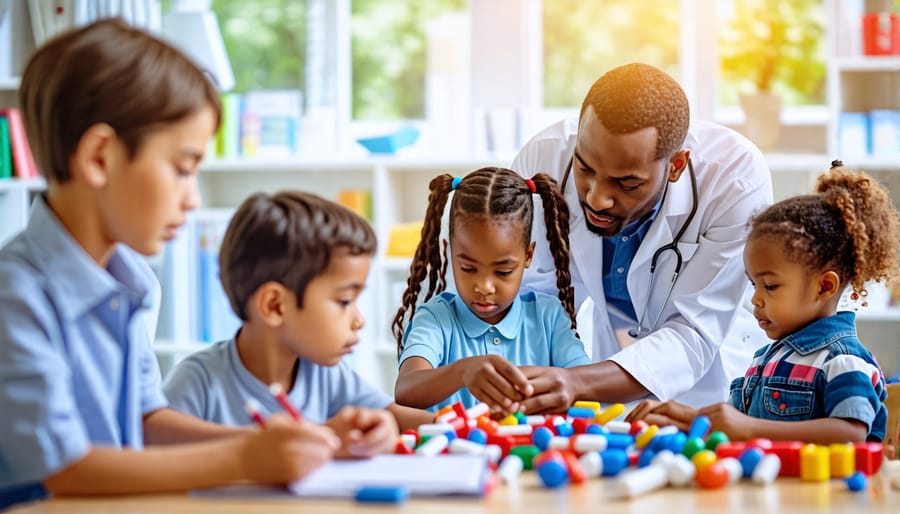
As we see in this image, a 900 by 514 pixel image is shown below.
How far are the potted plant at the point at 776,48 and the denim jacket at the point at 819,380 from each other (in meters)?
2.86

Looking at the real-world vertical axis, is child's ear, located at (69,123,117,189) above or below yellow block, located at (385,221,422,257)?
above

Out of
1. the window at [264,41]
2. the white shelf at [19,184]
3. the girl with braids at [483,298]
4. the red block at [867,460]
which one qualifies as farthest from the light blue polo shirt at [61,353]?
the window at [264,41]

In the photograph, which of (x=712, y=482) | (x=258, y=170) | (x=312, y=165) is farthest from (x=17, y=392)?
(x=258, y=170)

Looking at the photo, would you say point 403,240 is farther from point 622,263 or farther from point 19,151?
point 622,263

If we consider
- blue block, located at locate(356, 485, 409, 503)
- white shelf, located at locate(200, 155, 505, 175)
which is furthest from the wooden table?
white shelf, located at locate(200, 155, 505, 175)

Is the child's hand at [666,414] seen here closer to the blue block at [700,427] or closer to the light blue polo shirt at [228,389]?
the blue block at [700,427]

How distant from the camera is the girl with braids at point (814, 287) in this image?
1619 millimetres

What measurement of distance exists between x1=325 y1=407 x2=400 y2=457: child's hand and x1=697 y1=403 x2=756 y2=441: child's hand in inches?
18.9

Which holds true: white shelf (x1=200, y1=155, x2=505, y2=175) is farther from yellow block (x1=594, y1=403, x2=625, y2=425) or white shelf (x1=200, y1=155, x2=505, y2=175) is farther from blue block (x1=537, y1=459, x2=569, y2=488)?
blue block (x1=537, y1=459, x2=569, y2=488)

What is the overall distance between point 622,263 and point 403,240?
2179mm

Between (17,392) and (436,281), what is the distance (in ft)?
3.62

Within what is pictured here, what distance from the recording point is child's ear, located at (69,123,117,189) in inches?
45.9

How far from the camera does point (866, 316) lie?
395cm

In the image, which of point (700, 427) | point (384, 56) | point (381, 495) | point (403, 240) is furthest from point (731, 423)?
point (384, 56)
